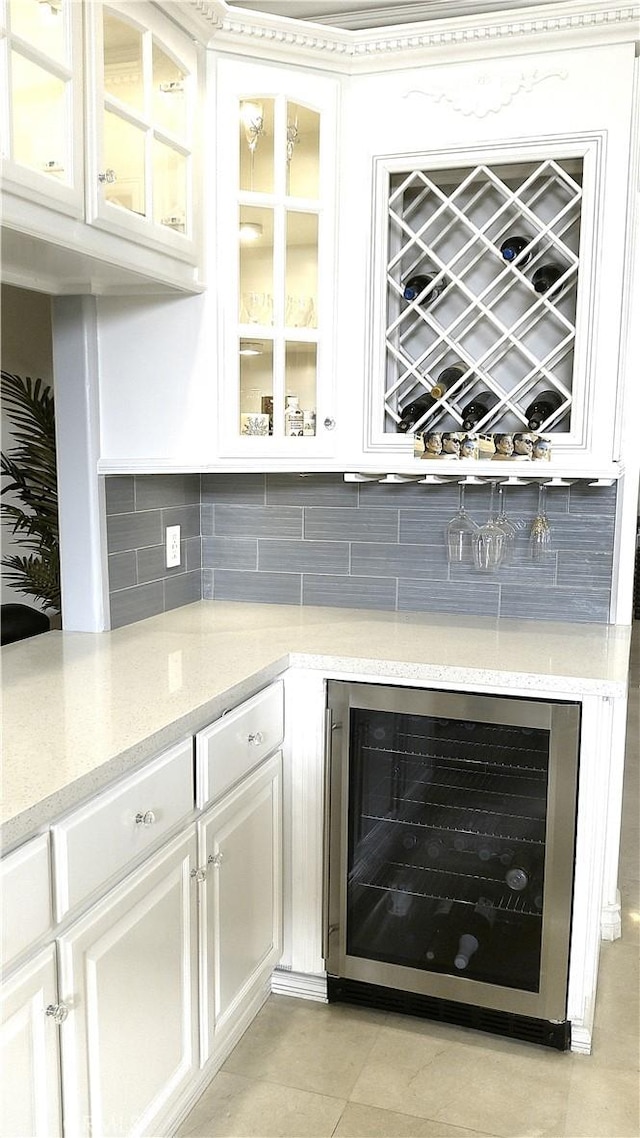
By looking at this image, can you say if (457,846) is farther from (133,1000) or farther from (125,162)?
(125,162)

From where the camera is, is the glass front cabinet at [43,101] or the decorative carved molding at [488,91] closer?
the glass front cabinet at [43,101]

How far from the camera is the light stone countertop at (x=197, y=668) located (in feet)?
5.11

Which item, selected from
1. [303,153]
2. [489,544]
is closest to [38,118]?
[303,153]

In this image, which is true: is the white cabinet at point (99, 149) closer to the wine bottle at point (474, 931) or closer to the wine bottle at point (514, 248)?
the wine bottle at point (514, 248)

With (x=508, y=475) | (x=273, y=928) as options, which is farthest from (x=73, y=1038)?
(x=508, y=475)

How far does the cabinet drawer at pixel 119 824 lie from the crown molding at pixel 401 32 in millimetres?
1678

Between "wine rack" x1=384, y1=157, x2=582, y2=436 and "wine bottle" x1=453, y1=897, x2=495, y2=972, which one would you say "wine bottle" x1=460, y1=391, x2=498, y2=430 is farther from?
"wine bottle" x1=453, y1=897, x2=495, y2=972

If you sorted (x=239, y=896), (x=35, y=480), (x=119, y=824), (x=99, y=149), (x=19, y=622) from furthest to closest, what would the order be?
1. (x=35, y=480)
2. (x=19, y=622)
3. (x=239, y=896)
4. (x=99, y=149)
5. (x=119, y=824)

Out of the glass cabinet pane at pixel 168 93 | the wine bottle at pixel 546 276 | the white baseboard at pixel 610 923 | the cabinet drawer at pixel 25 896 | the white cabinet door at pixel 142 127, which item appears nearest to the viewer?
the cabinet drawer at pixel 25 896

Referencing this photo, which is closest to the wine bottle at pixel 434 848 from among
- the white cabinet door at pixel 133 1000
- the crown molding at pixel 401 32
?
the white cabinet door at pixel 133 1000

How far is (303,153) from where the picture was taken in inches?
97.0

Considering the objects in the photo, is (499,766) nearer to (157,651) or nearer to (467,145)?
(157,651)

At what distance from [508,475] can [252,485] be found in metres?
0.88

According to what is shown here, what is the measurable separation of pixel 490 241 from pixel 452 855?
156 centimetres
